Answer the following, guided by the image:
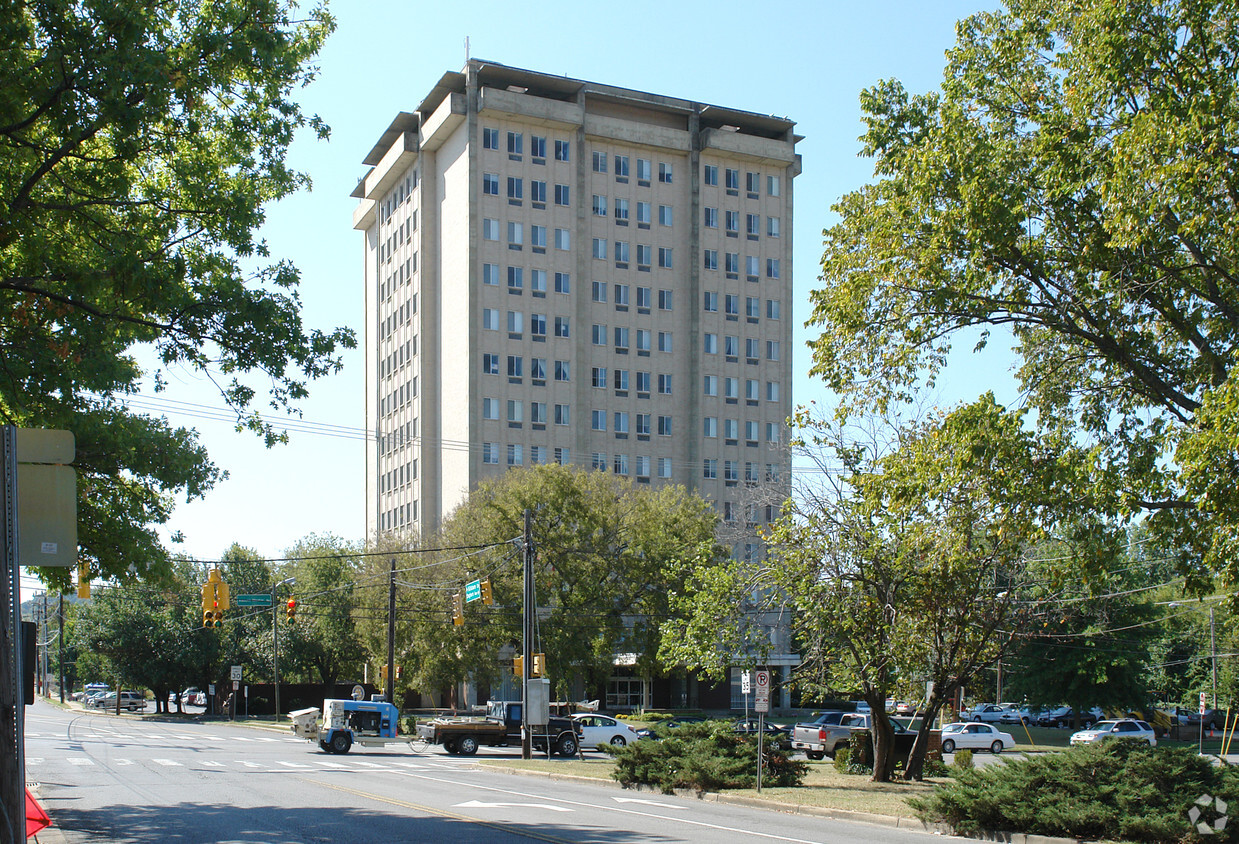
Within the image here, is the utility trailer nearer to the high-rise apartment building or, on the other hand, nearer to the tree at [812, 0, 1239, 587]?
the tree at [812, 0, 1239, 587]

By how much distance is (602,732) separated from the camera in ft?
143

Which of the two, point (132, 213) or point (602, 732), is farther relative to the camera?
point (602, 732)

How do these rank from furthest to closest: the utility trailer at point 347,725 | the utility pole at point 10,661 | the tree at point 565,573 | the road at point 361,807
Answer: the tree at point 565,573 → the utility trailer at point 347,725 → the road at point 361,807 → the utility pole at point 10,661

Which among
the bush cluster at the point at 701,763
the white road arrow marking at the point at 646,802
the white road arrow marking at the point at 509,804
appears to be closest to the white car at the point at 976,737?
the bush cluster at the point at 701,763

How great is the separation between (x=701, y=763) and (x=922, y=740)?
659 cm

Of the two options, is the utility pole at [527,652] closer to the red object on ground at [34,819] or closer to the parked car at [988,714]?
the red object on ground at [34,819]

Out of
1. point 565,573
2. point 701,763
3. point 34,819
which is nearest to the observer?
point 34,819

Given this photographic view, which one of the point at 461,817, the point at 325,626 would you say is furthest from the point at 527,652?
the point at 325,626

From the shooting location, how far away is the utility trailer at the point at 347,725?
40.4 meters

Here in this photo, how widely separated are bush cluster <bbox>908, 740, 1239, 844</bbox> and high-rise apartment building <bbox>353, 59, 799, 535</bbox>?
6313 centimetres

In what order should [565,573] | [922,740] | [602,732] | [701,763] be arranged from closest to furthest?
[701,763]
[922,740]
[602,732]
[565,573]

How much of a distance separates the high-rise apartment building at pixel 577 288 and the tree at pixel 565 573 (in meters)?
23.5

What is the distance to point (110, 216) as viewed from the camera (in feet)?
60.3

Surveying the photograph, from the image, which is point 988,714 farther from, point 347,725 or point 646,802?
point 646,802
